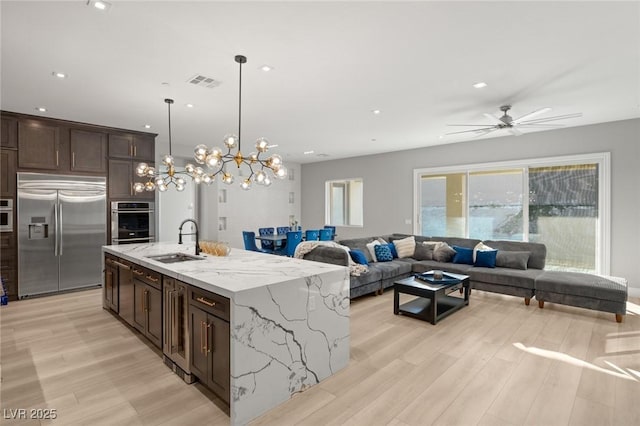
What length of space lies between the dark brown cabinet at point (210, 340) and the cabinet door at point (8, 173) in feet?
14.4

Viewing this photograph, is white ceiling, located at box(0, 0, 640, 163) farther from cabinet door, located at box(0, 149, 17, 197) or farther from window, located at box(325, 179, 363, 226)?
window, located at box(325, 179, 363, 226)

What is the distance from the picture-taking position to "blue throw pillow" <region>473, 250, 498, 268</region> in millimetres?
5379

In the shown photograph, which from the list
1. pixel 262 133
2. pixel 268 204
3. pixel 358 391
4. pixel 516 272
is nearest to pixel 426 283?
pixel 516 272

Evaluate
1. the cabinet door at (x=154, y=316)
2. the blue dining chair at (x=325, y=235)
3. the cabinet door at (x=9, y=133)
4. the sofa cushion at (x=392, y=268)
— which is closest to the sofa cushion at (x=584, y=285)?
the sofa cushion at (x=392, y=268)

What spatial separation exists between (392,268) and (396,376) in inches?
113

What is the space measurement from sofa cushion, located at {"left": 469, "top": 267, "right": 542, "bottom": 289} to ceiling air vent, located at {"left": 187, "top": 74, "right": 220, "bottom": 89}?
15.3ft

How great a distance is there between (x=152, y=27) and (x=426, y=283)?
410 cm

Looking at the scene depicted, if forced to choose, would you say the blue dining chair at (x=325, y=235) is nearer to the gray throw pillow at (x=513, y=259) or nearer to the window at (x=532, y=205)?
the window at (x=532, y=205)

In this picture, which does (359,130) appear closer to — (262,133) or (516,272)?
(262,133)

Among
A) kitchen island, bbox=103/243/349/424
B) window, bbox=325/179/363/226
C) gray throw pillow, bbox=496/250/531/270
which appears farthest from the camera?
window, bbox=325/179/363/226

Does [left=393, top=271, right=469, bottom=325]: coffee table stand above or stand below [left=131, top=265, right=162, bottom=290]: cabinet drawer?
below

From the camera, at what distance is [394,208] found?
8312 millimetres

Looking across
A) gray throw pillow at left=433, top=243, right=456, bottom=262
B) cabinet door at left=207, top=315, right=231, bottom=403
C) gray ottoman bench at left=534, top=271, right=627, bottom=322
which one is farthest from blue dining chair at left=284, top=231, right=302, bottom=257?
cabinet door at left=207, top=315, right=231, bottom=403

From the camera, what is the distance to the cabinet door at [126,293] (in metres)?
3.63
